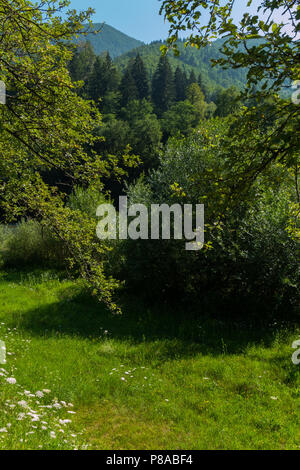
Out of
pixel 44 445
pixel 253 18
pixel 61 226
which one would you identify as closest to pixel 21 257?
pixel 61 226

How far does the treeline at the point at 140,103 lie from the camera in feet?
190

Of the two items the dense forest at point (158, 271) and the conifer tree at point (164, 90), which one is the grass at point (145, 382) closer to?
the dense forest at point (158, 271)

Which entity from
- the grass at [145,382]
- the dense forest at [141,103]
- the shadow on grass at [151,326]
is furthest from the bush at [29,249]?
the dense forest at [141,103]

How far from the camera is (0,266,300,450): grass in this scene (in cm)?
581

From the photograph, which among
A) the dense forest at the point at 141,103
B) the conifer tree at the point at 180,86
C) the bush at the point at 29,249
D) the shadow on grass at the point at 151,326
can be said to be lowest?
the shadow on grass at the point at 151,326

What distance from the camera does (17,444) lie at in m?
4.24

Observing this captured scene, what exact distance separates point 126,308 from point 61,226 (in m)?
7.73

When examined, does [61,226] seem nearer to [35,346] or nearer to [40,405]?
[40,405]

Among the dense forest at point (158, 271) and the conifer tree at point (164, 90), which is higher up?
the conifer tree at point (164, 90)

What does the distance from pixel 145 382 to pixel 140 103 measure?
80.5m

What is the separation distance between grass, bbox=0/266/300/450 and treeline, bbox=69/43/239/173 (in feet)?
148

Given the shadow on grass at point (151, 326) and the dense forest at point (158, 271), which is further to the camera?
the shadow on grass at point (151, 326)

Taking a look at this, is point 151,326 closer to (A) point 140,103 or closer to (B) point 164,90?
(A) point 140,103

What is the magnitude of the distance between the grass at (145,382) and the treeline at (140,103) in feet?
148
